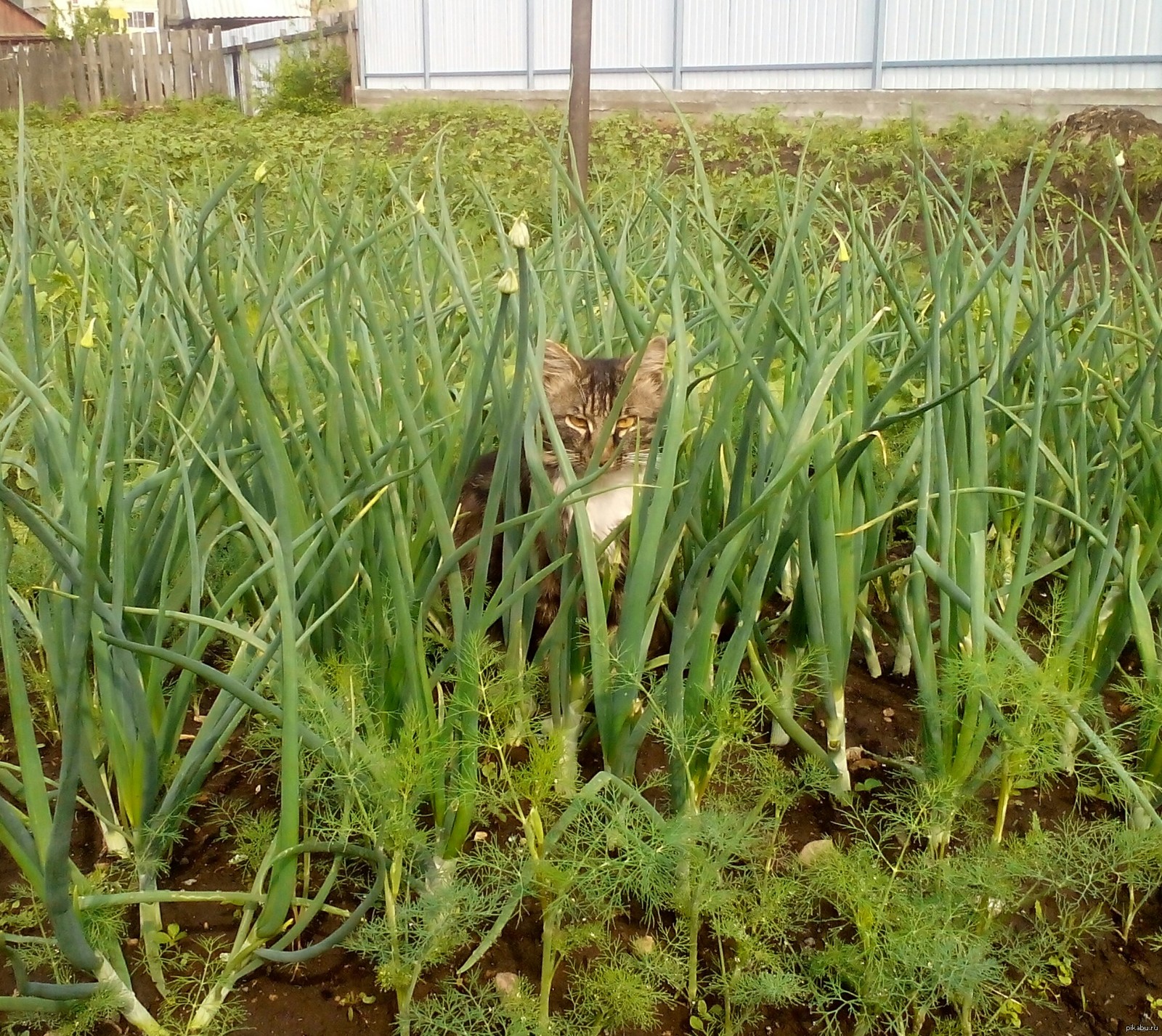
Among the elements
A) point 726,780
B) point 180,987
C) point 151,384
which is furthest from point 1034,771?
point 151,384

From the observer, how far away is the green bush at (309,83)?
10.7m

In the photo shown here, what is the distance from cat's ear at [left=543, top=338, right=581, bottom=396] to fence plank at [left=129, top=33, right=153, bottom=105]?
13397mm

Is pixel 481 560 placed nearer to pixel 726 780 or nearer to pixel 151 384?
pixel 726 780

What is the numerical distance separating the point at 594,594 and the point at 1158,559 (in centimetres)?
71

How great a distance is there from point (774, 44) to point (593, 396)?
7.79 meters

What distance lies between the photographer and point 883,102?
7023mm

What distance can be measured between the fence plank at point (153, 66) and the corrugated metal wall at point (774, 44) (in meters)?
3.51

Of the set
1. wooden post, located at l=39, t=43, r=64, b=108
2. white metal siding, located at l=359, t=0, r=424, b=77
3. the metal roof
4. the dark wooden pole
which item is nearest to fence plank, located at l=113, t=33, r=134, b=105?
wooden post, located at l=39, t=43, r=64, b=108

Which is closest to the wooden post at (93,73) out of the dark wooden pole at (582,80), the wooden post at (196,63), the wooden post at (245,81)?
the wooden post at (196,63)

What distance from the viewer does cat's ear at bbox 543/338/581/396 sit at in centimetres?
139

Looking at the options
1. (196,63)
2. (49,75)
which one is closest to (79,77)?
(49,75)

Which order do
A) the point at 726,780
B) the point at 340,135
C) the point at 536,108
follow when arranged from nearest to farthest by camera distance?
1. the point at 726,780
2. the point at 340,135
3. the point at 536,108

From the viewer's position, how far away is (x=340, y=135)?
8.32 m

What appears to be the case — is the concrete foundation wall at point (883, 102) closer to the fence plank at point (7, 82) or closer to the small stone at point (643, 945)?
the small stone at point (643, 945)
